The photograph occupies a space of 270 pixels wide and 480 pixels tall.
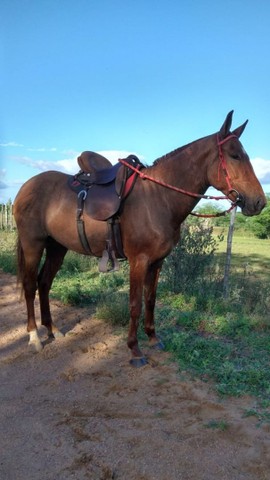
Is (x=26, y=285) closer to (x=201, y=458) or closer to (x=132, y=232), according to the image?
(x=132, y=232)

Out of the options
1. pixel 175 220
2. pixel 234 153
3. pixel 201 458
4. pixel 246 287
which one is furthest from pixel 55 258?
pixel 246 287

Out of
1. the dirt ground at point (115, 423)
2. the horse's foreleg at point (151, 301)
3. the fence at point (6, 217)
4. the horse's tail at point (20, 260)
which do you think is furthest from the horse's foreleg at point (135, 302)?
the fence at point (6, 217)

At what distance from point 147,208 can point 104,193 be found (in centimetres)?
49

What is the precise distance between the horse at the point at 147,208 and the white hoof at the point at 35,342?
12 millimetres

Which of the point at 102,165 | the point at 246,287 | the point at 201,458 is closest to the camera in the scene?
the point at 201,458

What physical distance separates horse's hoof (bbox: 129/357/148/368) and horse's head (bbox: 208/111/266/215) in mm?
1834

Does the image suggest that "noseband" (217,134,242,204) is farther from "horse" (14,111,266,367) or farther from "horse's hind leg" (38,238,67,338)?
"horse's hind leg" (38,238,67,338)

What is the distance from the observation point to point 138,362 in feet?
13.0

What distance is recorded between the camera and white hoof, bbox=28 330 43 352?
4.45 meters

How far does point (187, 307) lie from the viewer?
19.3ft

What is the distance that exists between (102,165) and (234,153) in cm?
155

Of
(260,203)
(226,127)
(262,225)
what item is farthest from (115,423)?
(262,225)

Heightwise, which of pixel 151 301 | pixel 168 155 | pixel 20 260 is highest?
pixel 168 155

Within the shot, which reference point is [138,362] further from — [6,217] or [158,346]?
[6,217]
